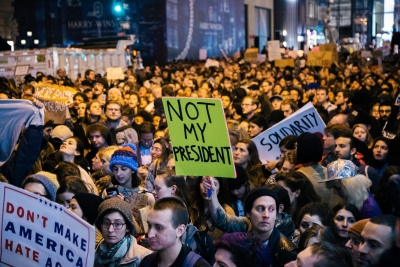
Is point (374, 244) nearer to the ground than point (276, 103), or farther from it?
farther from it

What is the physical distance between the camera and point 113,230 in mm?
4918

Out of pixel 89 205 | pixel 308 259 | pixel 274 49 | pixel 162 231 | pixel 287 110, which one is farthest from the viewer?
pixel 274 49

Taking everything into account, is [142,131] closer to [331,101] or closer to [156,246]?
[156,246]

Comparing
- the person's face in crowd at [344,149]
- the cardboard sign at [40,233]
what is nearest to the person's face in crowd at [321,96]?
the person's face in crowd at [344,149]

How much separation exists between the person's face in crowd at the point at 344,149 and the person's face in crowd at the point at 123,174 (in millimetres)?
2190

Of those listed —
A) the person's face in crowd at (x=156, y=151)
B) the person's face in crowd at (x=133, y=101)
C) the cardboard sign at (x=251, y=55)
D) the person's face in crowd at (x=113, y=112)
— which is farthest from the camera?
the cardboard sign at (x=251, y=55)

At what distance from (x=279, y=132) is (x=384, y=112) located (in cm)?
242

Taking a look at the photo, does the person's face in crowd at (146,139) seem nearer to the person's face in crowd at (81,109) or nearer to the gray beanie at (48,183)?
the gray beanie at (48,183)

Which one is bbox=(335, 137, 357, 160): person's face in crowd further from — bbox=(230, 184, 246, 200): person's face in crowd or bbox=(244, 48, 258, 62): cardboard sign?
bbox=(244, 48, 258, 62): cardboard sign

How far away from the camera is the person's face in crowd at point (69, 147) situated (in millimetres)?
7812

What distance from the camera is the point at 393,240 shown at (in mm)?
3928

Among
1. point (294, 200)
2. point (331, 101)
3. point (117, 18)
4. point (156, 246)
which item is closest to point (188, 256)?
point (156, 246)

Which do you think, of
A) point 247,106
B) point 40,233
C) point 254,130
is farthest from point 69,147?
point 247,106

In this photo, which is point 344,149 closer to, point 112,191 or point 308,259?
point 112,191
